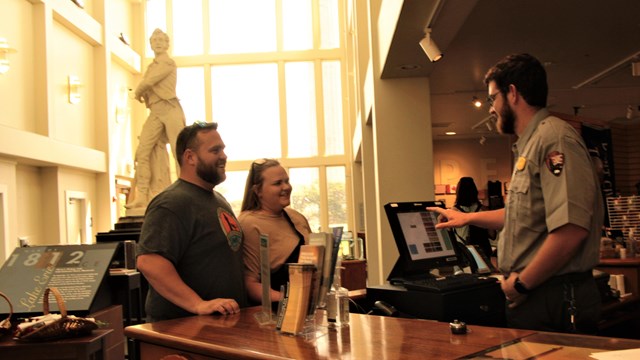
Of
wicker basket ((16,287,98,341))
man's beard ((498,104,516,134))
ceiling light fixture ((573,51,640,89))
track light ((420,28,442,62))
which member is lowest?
wicker basket ((16,287,98,341))

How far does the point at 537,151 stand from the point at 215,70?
547 inches

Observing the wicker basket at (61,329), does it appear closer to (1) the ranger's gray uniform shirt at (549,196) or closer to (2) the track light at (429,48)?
(1) the ranger's gray uniform shirt at (549,196)

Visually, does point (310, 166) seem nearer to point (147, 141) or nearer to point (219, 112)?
point (219, 112)

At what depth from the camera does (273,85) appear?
1545 centimetres

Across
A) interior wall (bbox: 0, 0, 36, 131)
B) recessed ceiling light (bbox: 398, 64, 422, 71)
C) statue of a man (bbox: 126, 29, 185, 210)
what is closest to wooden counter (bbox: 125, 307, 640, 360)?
recessed ceiling light (bbox: 398, 64, 422, 71)

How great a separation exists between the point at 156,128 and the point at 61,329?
21.4 ft

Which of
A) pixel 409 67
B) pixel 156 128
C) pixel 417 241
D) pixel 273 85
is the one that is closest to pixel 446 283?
pixel 417 241

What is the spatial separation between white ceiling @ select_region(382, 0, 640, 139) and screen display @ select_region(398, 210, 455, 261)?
1.73m

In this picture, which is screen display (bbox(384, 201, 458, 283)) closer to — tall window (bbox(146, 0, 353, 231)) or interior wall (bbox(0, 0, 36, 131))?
interior wall (bbox(0, 0, 36, 131))

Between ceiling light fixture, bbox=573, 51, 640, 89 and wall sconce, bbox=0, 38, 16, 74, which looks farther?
wall sconce, bbox=0, 38, 16, 74

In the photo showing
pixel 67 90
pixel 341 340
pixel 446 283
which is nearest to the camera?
pixel 341 340

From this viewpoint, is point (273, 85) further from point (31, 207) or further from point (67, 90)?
point (31, 207)

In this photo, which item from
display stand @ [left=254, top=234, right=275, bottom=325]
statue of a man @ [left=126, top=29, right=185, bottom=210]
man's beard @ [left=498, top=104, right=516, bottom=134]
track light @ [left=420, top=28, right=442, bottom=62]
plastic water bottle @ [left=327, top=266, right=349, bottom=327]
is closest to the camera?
plastic water bottle @ [left=327, top=266, right=349, bottom=327]

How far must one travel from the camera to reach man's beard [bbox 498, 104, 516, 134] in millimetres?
2232
